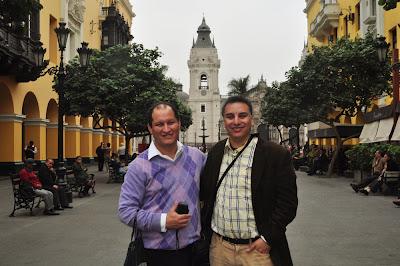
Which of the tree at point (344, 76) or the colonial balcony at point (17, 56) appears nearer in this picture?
the colonial balcony at point (17, 56)

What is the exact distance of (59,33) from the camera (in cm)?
1518

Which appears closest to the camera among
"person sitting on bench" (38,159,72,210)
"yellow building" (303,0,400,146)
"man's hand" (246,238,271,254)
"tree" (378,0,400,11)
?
"man's hand" (246,238,271,254)

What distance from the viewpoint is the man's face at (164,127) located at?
3.50m

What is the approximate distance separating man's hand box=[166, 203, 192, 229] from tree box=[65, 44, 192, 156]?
18.8 m

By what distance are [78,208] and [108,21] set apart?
104 ft

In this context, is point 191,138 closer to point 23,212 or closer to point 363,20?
point 363,20

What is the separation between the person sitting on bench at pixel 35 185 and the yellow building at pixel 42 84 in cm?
793

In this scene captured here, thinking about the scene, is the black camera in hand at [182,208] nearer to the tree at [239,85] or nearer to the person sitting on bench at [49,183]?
the person sitting on bench at [49,183]

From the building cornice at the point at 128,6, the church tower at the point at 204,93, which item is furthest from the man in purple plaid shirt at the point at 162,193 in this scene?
the church tower at the point at 204,93

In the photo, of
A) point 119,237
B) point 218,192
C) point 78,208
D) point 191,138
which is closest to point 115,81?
point 78,208

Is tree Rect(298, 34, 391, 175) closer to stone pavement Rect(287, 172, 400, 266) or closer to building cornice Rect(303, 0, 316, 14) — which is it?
stone pavement Rect(287, 172, 400, 266)

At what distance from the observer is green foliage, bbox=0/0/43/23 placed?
8320mm

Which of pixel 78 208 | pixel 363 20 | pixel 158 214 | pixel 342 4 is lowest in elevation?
pixel 78 208

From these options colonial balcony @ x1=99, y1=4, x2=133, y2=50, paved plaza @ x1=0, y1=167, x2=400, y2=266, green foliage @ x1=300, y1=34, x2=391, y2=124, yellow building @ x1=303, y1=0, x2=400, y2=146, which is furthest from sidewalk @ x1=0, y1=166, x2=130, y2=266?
colonial balcony @ x1=99, y1=4, x2=133, y2=50
